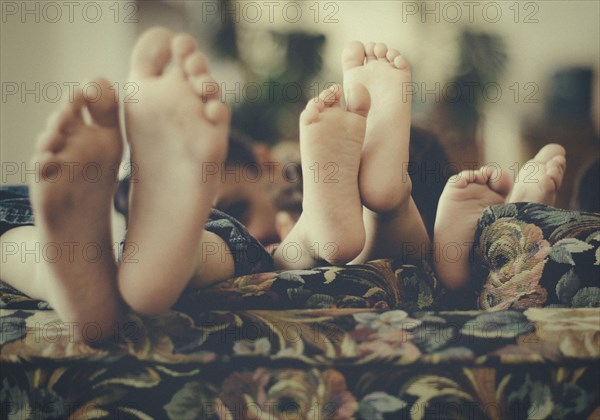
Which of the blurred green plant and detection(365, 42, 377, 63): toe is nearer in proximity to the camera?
detection(365, 42, 377, 63): toe

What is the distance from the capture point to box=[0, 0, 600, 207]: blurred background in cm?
191

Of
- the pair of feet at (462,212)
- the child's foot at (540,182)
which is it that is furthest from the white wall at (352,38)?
the pair of feet at (462,212)

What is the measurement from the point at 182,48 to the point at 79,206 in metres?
0.16

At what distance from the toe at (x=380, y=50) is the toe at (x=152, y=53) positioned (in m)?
0.34

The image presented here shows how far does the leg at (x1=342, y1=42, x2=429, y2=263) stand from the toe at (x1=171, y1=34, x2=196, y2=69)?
264mm

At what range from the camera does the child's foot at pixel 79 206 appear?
19.3 inches

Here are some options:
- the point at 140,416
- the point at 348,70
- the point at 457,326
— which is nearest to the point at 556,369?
the point at 457,326

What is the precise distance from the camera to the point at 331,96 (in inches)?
26.8

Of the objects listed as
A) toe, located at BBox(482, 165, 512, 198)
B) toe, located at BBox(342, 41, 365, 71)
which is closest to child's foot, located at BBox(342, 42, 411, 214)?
toe, located at BBox(342, 41, 365, 71)

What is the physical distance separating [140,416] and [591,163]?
2.22m

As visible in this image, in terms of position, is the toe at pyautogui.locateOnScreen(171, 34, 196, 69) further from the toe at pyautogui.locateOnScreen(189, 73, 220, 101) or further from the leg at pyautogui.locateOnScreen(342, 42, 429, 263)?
the leg at pyautogui.locateOnScreen(342, 42, 429, 263)

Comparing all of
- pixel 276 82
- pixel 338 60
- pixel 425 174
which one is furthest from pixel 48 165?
pixel 338 60

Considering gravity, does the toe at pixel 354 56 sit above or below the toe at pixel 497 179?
above

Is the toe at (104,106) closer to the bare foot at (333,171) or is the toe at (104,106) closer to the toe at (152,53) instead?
the toe at (152,53)
